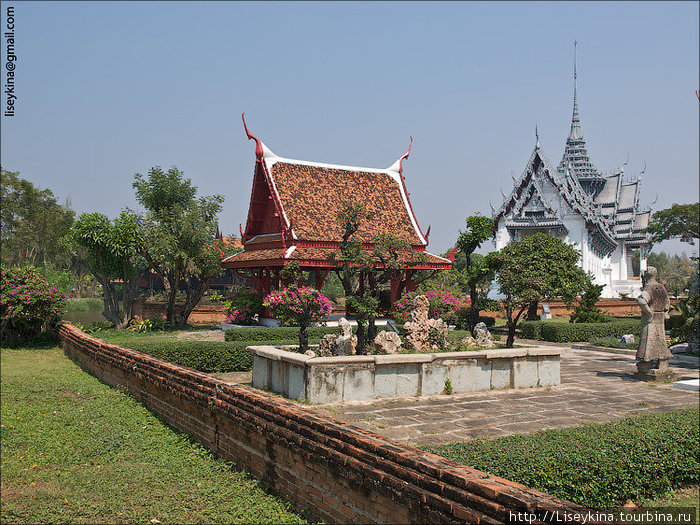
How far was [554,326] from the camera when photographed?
2022cm

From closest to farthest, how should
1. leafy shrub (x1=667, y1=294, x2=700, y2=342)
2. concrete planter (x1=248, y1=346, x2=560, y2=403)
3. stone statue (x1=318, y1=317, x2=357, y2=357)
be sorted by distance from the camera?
concrete planter (x1=248, y1=346, x2=560, y2=403) → stone statue (x1=318, y1=317, x2=357, y2=357) → leafy shrub (x1=667, y1=294, x2=700, y2=342)

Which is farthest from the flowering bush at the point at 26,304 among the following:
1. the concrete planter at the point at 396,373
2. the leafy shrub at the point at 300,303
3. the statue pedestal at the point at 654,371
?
the statue pedestal at the point at 654,371

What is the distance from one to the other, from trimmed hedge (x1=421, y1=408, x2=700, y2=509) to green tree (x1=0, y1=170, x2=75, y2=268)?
37.7 meters

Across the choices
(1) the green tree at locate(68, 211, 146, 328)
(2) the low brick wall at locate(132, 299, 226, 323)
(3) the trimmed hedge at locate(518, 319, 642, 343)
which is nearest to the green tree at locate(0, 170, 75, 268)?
(2) the low brick wall at locate(132, 299, 226, 323)

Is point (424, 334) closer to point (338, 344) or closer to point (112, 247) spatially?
point (338, 344)

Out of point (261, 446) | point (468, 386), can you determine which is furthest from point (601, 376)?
point (261, 446)

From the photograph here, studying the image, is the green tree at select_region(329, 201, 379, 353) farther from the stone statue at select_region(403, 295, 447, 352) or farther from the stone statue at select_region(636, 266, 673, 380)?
the stone statue at select_region(636, 266, 673, 380)

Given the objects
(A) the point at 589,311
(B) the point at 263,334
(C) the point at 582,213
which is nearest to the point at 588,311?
(A) the point at 589,311

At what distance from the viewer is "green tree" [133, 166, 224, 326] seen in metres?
21.3

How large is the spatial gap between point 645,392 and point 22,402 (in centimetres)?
1095

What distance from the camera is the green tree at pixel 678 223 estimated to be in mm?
33125

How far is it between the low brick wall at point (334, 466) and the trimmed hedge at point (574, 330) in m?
14.8

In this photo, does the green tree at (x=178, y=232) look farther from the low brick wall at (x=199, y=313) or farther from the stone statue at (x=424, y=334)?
the stone statue at (x=424, y=334)

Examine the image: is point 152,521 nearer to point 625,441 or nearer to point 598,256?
point 625,441
